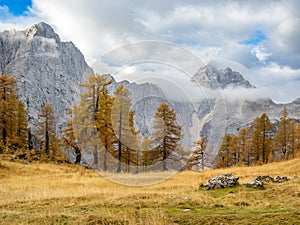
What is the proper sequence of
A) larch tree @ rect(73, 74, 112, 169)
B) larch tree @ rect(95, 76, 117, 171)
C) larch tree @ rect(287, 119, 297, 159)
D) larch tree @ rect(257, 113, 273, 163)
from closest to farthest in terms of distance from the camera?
larch tree @ rect(95, 76, 117, 171) < larch tree @ rect(73, 74, 112, 169) < larch tree @ rect(257, 113, 273, 163) < larch tree @ rect(287, 119, 297, 159)

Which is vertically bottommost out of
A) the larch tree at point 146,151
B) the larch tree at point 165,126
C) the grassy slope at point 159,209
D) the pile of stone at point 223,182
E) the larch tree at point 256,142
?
the grassy slope at point 159,209

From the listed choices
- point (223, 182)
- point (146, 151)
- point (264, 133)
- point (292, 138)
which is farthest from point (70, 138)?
point (292, 138)

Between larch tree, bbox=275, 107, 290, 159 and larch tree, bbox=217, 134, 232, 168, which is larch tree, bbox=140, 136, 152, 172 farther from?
larch tree, bbox=217, 134, 232, 168

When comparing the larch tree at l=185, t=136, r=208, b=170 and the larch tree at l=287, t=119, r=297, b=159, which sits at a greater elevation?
the larch tree at l=287, t=119, r=297, b=159

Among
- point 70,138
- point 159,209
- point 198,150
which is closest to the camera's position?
point 159,209

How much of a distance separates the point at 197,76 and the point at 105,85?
2101 centimetres

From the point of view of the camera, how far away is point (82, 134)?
3753cm

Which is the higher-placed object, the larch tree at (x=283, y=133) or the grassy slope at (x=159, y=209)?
the larch tree at (x=283, y=133)

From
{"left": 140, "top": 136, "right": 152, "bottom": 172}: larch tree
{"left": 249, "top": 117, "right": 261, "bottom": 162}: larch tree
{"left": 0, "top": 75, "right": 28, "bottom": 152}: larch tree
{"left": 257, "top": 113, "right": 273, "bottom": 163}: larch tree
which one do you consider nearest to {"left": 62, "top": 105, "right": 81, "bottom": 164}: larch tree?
{"left": 0, "top": 75, "right": 28, "bottom": 152}: larch tree

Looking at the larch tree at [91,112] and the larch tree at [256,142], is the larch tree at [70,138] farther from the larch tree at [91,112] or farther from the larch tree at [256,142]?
the larch tree at [256,142]

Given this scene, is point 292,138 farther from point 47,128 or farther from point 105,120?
point 47,128

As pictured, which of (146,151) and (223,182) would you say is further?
(146,151)

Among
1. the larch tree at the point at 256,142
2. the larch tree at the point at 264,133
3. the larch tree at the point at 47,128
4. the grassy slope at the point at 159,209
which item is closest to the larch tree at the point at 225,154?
the larch tree at the point at 256,142

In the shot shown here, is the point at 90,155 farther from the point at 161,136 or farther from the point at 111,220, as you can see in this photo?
the point at 111,220
